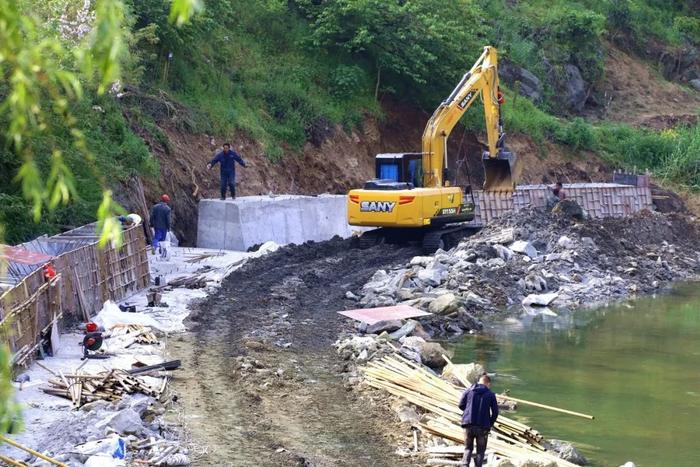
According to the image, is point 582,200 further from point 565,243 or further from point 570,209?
point 565,243

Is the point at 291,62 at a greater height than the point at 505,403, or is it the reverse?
the point at 291,62

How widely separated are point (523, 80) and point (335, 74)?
12586mm

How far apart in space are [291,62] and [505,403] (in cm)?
2551

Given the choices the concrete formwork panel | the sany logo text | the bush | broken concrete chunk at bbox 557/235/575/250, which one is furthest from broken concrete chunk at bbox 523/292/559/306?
the bush

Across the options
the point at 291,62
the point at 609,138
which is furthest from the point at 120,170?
the point at 609,138

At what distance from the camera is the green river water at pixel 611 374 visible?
14.4 metres

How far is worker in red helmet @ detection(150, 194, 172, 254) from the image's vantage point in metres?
23.3

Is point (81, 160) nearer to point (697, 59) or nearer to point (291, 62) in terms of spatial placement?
point (291, 62)

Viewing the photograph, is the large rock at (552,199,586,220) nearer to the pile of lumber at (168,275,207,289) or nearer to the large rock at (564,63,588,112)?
the pile of lumber at (168,275,207,289)

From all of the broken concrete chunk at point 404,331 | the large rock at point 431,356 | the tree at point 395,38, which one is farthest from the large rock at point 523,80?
the large rock at point 431,356

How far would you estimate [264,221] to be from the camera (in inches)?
1088

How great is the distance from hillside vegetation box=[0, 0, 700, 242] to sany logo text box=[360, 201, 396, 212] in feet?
19.0

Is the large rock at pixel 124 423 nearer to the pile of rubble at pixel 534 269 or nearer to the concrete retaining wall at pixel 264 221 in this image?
the pile of rubble at pixel 534 269

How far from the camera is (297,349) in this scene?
701 inches
